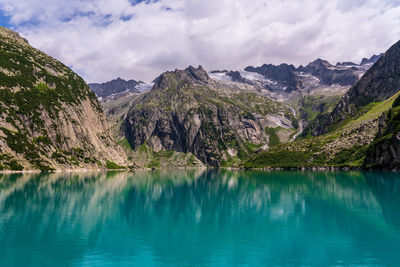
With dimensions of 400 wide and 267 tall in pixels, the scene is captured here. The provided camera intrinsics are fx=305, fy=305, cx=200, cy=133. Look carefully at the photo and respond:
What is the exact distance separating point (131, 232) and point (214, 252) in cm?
1339

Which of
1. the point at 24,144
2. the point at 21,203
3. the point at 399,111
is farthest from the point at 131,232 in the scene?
the point at 399,111

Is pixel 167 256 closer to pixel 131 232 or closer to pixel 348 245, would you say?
pixel 131 232

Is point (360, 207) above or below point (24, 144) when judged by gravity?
below

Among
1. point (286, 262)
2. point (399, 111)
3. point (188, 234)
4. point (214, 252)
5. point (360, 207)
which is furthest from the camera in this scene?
point (399, 111)

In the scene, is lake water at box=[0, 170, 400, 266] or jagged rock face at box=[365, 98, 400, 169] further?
jagged rock face at box=[365, 98, 400, 169]

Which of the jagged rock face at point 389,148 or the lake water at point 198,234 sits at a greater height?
the jagged rock face at point 389,148

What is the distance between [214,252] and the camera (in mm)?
31531

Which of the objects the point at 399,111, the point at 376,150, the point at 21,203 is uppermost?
the point at 399,111

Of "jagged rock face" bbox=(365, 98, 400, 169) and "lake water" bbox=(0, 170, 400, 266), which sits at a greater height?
"jagged rock face" bbox=(365, 98, 400, 169)

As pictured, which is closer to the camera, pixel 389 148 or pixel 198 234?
pixel 198 234

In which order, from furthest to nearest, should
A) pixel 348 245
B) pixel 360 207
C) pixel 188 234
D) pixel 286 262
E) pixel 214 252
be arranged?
pixel 360 207, pixel 188 234, pixel 348 245, pixel 214 252, pixel 286 262

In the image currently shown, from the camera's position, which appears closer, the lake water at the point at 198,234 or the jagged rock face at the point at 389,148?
the lake water at the point at 198,234

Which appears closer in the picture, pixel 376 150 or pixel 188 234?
pixel 188 234

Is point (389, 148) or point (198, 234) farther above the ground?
point (389, 148)
